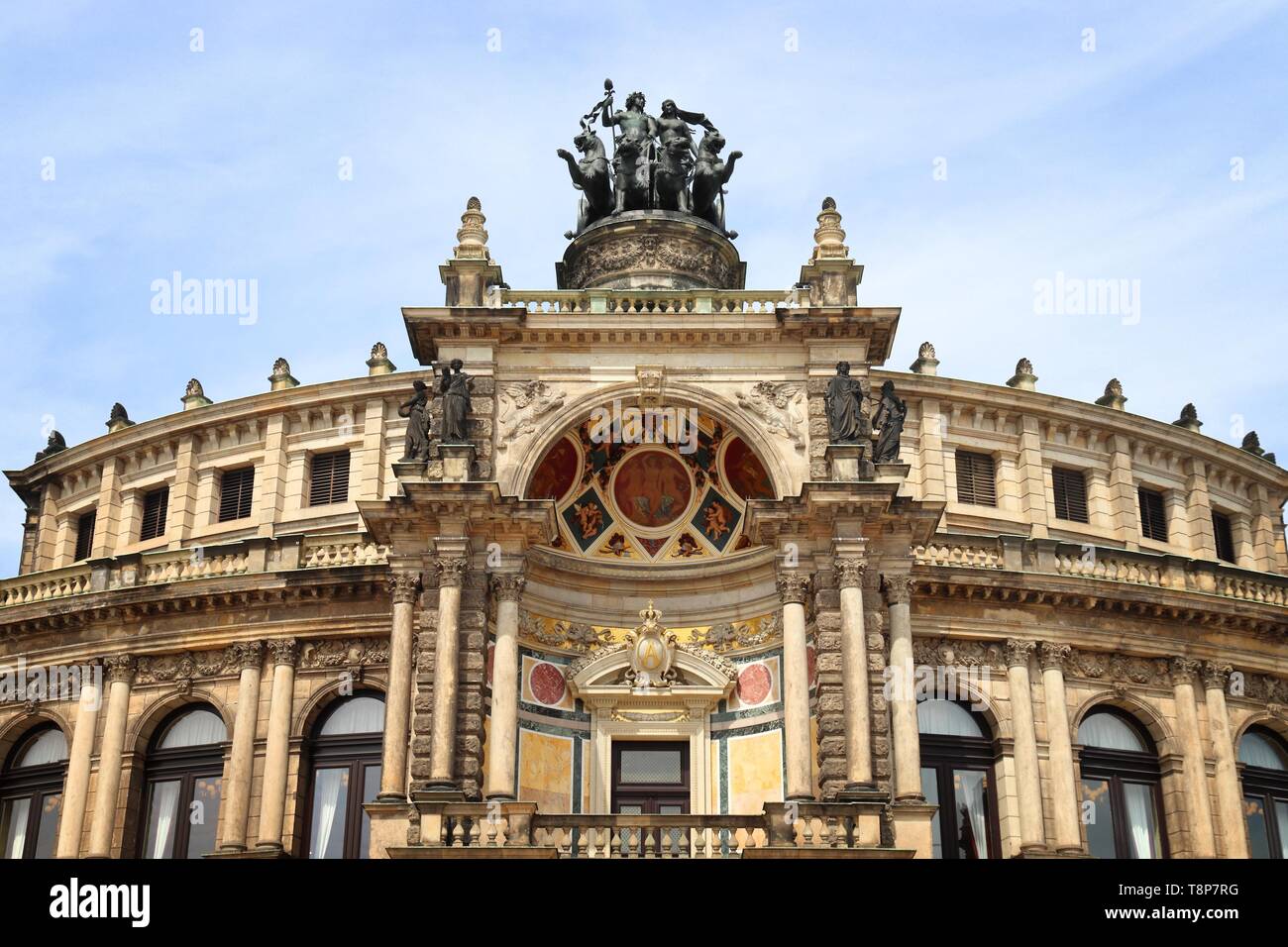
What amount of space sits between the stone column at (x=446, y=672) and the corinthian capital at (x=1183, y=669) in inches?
710

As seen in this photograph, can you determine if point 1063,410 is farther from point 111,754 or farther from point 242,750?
point 111,754

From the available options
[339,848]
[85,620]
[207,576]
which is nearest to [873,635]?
[339,848]

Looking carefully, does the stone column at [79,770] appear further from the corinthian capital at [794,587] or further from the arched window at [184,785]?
the corinthian capital at [794,587]

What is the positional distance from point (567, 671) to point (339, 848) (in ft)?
23.9

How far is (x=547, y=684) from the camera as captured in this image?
110ft

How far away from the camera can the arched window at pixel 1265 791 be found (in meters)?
38.7

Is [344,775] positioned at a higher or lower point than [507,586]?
lower

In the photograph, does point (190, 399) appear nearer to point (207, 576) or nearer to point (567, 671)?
point (207, 576)

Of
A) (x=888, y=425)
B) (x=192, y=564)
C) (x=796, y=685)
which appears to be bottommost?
(x=796, y=685)

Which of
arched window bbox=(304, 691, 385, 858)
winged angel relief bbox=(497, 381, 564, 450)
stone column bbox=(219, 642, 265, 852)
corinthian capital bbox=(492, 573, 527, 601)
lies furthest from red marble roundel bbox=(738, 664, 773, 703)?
stone column bbox=(219, 642, 265, 852)

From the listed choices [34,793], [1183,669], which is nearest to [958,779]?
[1183,669]

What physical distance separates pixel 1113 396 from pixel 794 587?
22140 mm

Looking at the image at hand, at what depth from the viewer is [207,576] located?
1519 inches

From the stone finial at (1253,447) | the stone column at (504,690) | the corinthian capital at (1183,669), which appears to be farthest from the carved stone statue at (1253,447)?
the stone column at (504,690)
